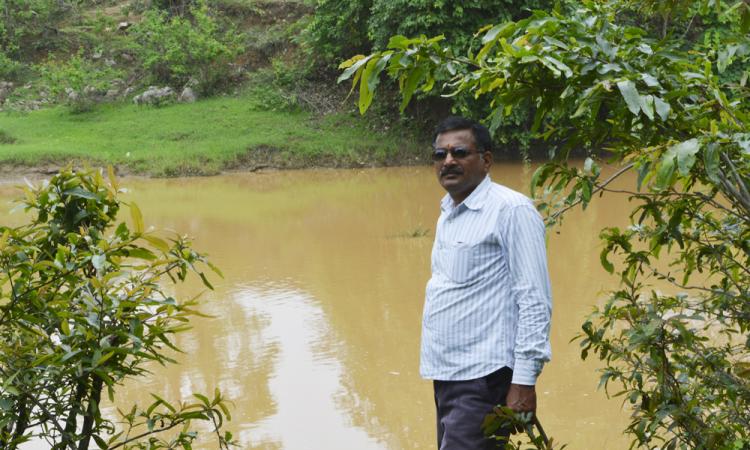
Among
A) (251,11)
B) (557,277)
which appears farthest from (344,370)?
(251,11)

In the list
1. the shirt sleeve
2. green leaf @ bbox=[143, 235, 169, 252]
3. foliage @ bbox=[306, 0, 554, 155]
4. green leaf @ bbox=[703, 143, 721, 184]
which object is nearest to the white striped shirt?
the shirt sleeve

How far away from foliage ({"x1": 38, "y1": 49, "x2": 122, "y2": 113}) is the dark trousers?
18.9 metres

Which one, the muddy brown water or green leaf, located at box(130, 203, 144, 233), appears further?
the muddy brown water

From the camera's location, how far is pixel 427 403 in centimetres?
529

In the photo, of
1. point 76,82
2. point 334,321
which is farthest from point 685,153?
point 76,82

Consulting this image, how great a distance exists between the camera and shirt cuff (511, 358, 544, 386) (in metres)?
2.60

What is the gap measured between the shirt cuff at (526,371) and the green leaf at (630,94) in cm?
91

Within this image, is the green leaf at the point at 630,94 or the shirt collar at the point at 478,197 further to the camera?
the shirt collar at the point at 478,197

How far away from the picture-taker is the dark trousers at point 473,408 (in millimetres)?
2701

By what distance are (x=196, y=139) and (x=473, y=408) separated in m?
16.5

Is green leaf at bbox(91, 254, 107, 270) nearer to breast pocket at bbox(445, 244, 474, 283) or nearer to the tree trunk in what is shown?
the tree trunk

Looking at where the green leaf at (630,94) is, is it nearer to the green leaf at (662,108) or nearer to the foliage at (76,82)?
the green leaf at (662,108)

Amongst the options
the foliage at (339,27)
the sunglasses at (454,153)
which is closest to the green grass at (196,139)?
the foliage at (339,27)

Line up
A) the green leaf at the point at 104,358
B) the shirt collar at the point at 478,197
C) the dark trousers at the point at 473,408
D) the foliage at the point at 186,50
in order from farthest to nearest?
the foliage at the point at 186,50 → the shirt collar at the point at 478,197 → the dark trousers at the point at 473,408 → the green leaf at the point at 104,358
